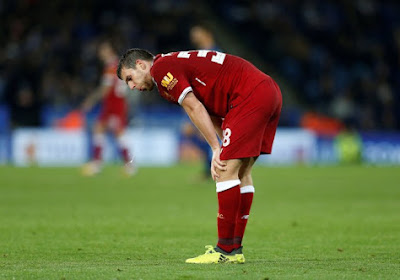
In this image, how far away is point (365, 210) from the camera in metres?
11.6

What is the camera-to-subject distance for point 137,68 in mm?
6703

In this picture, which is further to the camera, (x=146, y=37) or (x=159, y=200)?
(x=146, y=37)

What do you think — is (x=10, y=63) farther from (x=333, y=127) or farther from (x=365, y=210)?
(x=365, y=210)

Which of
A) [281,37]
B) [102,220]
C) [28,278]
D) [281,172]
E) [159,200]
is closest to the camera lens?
[28,278]

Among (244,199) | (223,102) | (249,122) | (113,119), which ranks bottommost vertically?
(244,199)

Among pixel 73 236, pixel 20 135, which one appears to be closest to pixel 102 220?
pixel 73 236

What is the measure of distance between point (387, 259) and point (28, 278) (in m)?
2.94

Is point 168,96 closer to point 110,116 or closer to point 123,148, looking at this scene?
point 123,148

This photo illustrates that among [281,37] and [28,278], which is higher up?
[281,37]

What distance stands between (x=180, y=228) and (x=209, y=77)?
317cm

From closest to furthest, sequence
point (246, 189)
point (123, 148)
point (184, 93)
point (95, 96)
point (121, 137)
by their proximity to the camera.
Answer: point (184, 93), point (246, 189), point (95, 96), point (123, 148), point (121, 137)

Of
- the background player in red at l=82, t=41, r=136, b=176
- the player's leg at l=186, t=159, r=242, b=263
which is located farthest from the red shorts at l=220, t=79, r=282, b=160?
the background player in red at l=82, t=41, r=136, b=176

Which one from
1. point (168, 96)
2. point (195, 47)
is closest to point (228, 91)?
point (168, 96)

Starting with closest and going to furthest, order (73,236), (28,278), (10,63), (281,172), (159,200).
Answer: (28,278), (73,236), (159,200), (281,172), (10,63)
